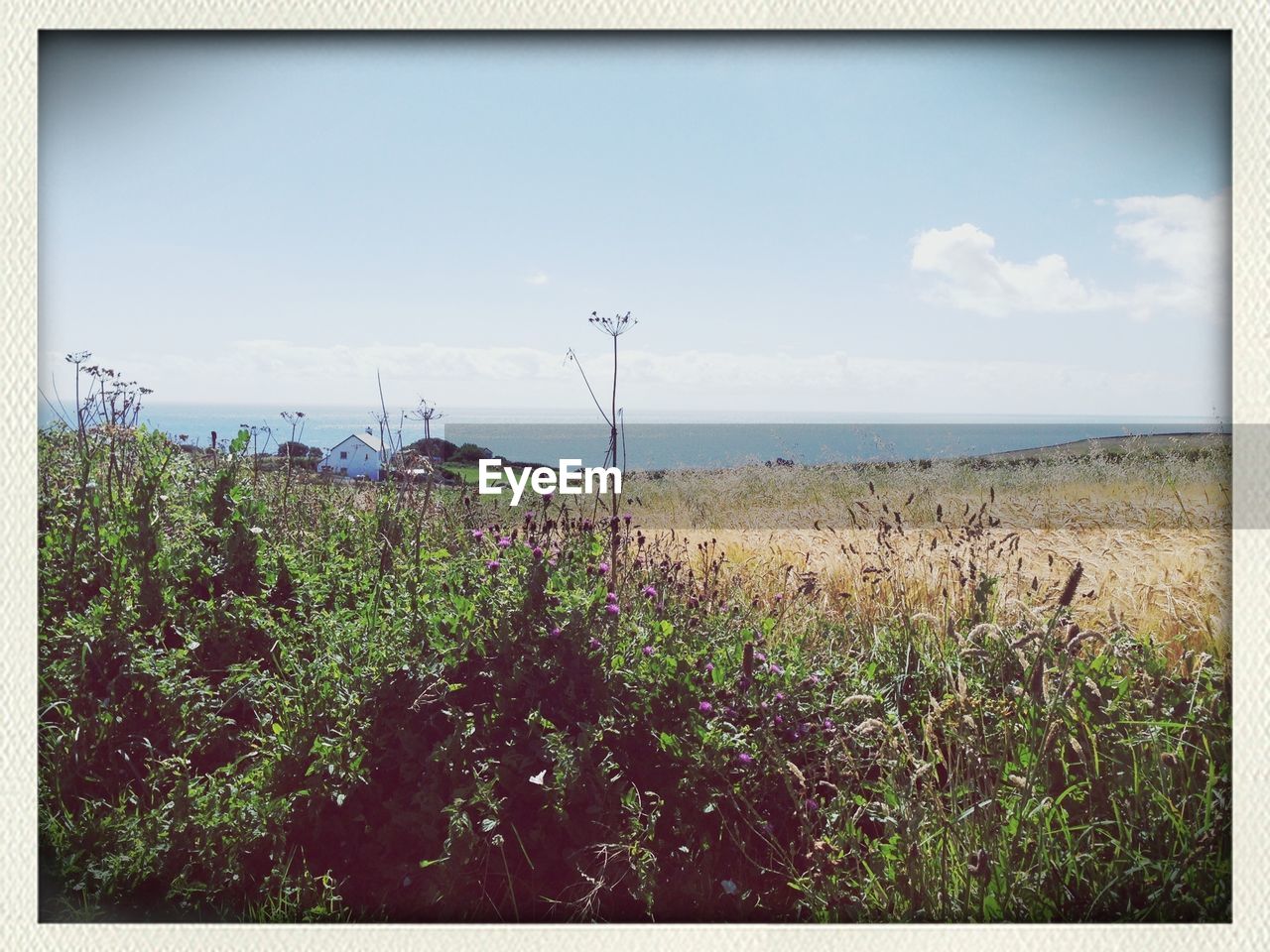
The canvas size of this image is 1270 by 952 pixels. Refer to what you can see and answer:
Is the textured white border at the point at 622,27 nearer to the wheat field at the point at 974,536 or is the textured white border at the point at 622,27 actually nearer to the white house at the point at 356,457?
the wheat field at the point at 974,536

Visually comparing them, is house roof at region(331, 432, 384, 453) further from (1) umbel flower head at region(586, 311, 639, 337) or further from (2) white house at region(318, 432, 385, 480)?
(1) umbel flower head at region(586, 311, 639, 337)

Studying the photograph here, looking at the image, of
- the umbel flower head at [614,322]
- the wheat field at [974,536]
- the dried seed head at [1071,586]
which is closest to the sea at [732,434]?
the wheat field at [974,536]

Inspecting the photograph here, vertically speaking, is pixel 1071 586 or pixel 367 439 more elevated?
pixel 367 439

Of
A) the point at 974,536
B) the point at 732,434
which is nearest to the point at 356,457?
the point at 732,434

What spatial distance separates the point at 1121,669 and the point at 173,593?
236 centimetres

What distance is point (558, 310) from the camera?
79.6 inches

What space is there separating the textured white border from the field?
1.9 inches

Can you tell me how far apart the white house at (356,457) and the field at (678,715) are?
11.3 inches

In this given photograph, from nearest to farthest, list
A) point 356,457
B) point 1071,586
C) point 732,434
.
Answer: point 1071,586
point 732,434
point 356,457

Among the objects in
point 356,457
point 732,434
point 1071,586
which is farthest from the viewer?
point 356,457

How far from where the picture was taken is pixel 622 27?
6.34 ft

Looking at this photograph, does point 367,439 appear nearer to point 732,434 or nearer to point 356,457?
point 356,457

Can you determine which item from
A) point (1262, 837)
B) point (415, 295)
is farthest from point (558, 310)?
point (1262, 837)

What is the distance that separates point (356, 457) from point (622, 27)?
123 cm
